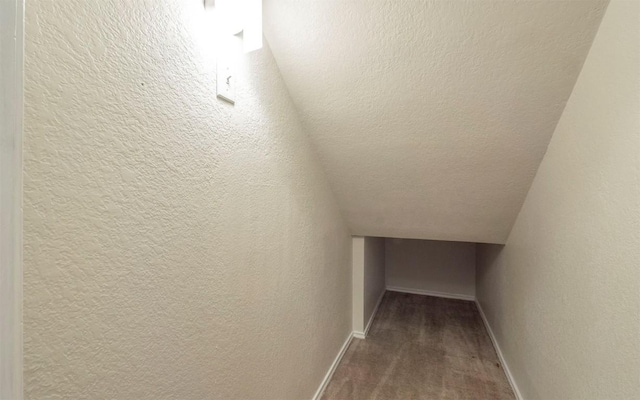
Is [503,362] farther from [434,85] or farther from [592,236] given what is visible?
[434,85]

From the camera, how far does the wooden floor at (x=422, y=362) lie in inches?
78.6

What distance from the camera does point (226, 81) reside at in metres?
0.96

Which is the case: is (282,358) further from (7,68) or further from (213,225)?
(7,68)

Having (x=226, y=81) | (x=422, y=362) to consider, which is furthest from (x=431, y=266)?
(x=226, y=81)

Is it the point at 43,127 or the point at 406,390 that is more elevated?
the point at 43,127

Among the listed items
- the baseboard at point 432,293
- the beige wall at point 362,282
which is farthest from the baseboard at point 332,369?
the baseboard at point 432,293

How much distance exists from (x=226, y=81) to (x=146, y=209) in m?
0.49

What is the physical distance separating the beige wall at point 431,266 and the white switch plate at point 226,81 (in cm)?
355

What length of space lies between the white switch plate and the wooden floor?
191 centimetres

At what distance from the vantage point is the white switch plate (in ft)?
3.06

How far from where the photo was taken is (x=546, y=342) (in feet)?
4.93

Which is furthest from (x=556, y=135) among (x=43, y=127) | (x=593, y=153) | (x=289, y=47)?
(x=43, y=127)

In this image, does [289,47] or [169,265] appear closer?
[169,265]

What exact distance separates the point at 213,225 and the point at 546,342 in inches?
67.9
